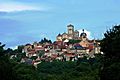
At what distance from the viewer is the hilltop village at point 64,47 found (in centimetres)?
15262

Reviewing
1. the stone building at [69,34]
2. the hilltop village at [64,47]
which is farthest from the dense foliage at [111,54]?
the stone building at [69,34]

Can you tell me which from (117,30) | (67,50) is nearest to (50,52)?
(67,50)

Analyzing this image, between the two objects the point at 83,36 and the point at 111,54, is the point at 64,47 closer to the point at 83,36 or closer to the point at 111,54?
the point at 83,36

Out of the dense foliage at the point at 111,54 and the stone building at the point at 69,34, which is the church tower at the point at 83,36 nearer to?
the stone building at the point at 69,34

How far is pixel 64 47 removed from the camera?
16312cm

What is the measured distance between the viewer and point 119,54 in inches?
1352

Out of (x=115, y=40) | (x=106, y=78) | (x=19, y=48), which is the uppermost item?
(x=19, y=48)

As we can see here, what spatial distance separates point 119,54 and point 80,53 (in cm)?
12170

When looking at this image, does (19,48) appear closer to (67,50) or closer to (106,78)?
(67,50)

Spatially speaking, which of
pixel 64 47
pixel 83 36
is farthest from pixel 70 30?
pixel 64 47

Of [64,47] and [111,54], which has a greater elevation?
[64,47]

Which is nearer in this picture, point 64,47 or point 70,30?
point 64,47

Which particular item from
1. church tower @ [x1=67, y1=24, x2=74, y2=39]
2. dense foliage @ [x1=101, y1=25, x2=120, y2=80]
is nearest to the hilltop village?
church tower @ [x1=67, y1=24, x2=74, y2=39]

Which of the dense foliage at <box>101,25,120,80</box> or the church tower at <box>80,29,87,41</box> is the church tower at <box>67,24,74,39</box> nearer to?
the church tower at <box>80,29,87,41</box>
